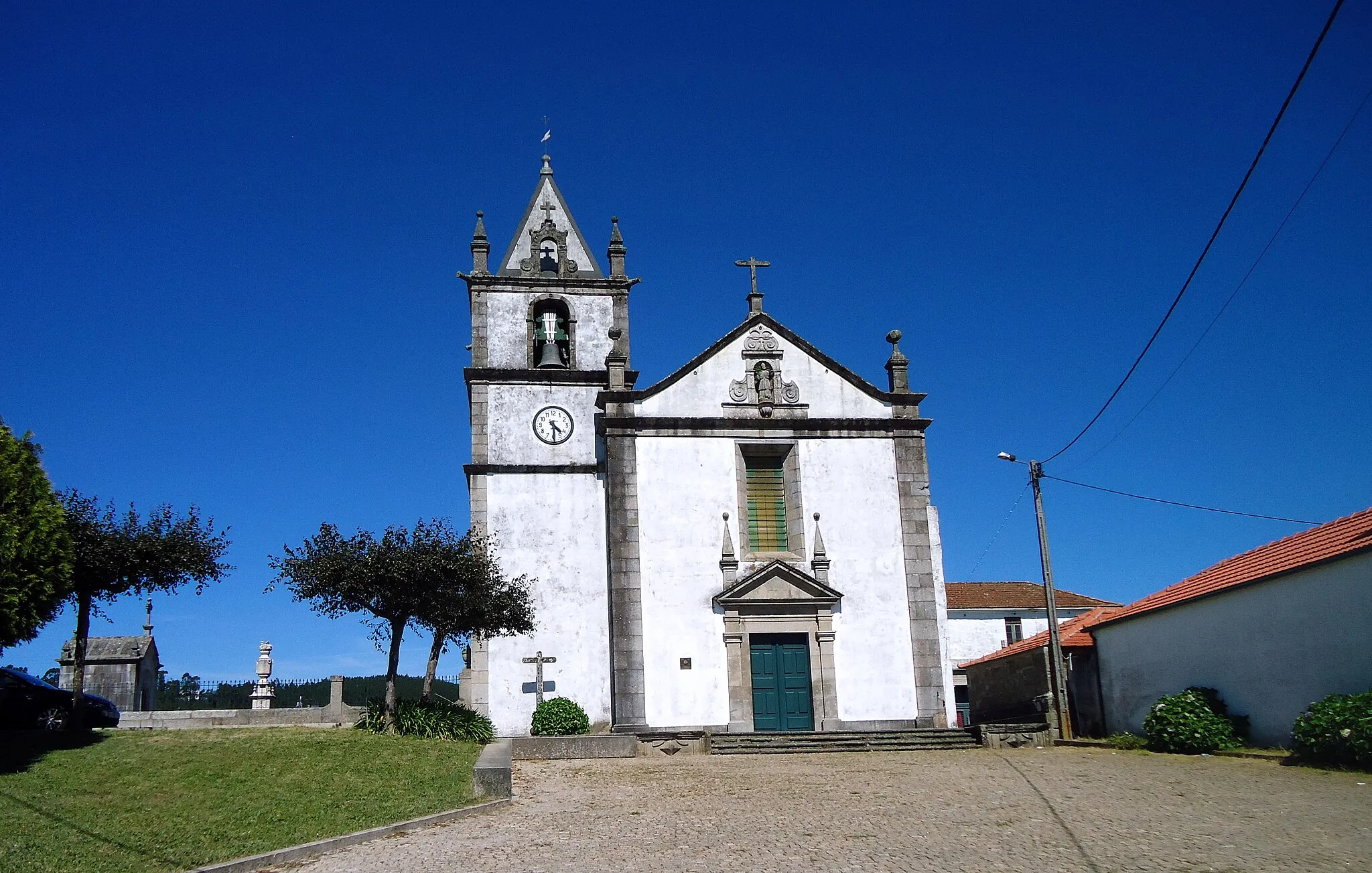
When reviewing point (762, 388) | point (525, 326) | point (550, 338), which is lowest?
point (762, 388)

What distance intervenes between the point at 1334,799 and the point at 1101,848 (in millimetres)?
4048

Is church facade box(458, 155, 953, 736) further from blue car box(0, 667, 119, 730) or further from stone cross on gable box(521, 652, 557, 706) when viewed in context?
blue car box(0, 667, 119, 730)

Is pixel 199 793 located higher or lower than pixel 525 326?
lower

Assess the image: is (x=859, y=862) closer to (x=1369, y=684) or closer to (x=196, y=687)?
(x=1369, y=684)

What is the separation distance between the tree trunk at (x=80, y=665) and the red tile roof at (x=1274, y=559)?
60.0 feet

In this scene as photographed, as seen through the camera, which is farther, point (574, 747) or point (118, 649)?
point (118, 649)

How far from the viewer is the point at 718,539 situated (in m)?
24.1

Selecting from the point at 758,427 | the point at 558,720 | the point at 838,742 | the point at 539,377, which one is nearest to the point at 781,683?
the point at 838,742

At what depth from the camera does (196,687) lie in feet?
99.9

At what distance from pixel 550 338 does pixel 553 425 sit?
2.30 m

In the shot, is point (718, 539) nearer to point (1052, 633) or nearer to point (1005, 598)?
point (1052, 633)

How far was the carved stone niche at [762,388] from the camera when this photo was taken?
82.0ft

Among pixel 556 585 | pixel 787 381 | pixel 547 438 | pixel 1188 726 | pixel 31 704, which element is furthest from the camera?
pixel 547 438

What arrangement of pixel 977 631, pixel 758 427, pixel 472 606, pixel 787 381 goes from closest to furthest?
pixel 472 606 → pixel 758 427 → pixel 787 381 → pixel 977 631
